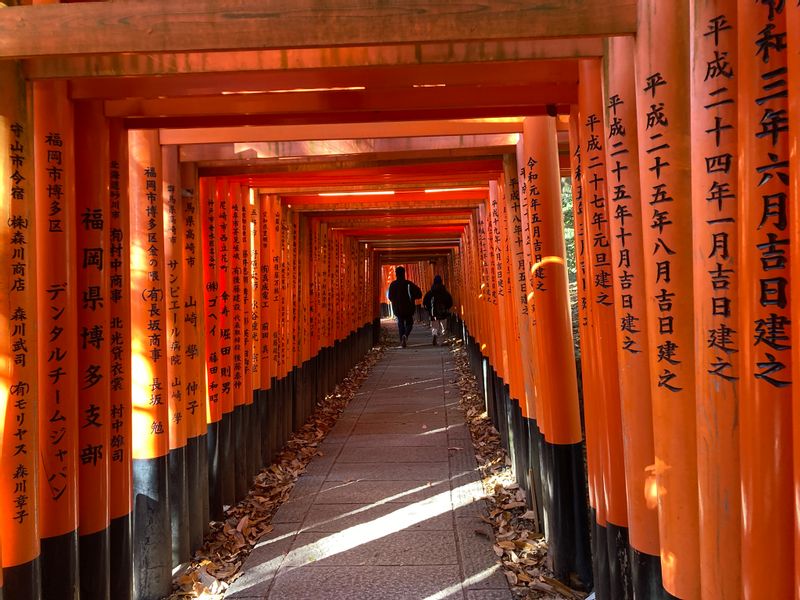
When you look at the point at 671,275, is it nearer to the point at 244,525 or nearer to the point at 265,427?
the point at 244,525

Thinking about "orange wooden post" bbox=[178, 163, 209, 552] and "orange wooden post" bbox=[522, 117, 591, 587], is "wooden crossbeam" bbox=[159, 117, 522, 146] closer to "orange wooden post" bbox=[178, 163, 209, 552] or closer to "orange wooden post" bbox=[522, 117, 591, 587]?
"orange wooden post" bbox=[522, 117, 591, 587]

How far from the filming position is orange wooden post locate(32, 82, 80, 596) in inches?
101

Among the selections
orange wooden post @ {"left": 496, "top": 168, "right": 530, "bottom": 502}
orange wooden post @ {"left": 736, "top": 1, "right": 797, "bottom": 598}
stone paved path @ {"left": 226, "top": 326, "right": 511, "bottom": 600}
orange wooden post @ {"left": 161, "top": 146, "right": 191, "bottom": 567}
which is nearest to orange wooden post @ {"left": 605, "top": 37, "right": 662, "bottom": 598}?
orange wooden post @ {"left": 736, "top": 1, "right": 797, "bottom": 598}

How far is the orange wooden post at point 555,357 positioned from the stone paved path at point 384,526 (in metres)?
0.50

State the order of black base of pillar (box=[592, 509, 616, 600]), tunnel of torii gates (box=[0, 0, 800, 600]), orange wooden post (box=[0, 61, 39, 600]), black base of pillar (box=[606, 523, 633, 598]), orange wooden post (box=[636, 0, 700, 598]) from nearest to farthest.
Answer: tunnel of torii gates (box=[0, 0, 800, 600]) → orange wooden post (box=[636, 0, 700, 598]) → orange wooden post (box=[0, 61, 39, 600]) → black base of pillar (box=[606, 523, 633, 598]) → black base of pillar (box=[592, 509, 616, 600])

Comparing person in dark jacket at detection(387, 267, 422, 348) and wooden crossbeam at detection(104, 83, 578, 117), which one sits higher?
wooden crossbeam at detection(104, 83, 578, 117)

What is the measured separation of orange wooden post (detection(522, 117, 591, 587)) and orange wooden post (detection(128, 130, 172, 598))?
7.33 feet

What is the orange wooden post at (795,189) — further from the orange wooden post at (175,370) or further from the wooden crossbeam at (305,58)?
the orange wooden post at (175,370)

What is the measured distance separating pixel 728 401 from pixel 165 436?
3.13 m

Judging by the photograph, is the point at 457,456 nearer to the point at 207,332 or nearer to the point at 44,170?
the point at 207,332

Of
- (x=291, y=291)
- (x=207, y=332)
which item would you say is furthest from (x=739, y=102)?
(x=291, y=291)

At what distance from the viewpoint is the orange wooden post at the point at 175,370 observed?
4.04m

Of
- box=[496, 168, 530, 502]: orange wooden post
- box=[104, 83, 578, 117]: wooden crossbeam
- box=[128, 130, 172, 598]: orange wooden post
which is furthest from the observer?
box=[496, 168, 530, 502]: orange wooden post

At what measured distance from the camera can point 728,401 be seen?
1.62 metres
